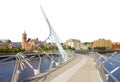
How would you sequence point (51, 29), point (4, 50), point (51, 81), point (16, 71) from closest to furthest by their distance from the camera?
point (16, 71) → point (51, 81) → point (51, 29) → point (4, 50)

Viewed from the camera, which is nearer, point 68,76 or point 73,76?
point 68,76

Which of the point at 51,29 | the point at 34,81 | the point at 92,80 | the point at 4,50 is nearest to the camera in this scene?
the point at 34,81

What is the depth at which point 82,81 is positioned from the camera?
39.1ft

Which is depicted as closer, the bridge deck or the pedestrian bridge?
the pedestrian bridge

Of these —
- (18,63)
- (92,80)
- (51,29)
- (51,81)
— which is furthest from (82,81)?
(51,29)

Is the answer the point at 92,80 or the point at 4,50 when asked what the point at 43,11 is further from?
the point at 92,80

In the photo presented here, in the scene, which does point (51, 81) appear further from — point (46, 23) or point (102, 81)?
point (46, 23)

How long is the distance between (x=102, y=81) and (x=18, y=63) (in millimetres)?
4192

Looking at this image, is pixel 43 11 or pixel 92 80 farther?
pixel 43 11

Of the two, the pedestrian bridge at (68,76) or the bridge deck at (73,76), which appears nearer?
the pedestrian bridge at (68,76)

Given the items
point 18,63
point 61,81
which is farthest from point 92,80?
point 18,63

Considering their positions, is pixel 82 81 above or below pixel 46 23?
below

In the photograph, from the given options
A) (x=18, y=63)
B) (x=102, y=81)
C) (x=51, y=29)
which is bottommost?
(x=102, y=81)

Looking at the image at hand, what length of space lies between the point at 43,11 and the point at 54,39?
20.8 ft
